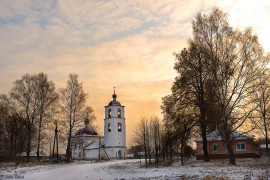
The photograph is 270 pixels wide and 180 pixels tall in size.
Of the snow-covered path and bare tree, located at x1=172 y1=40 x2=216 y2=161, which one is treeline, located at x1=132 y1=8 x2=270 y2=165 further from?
the snow-covered path

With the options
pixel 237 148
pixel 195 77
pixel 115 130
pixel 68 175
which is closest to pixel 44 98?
pixel 68 175

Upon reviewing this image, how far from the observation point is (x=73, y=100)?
113 feet

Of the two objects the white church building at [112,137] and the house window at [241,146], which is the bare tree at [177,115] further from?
the white church building at [112,137]

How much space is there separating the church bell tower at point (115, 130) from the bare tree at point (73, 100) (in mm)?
21985

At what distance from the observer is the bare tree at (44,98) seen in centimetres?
3334

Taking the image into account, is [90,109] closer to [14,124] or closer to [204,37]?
[14,124]

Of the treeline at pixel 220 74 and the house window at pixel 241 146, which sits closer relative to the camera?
the treeline at pixel 220 74

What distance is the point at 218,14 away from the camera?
21.2 meters

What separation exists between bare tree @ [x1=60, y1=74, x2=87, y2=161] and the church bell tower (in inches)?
866

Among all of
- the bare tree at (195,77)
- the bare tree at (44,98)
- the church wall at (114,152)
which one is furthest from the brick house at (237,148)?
the church wall at (114,152)

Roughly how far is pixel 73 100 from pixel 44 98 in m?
3.97

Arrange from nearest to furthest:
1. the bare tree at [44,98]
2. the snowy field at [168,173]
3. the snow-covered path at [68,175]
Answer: the snowy field at [168,173], the snow-covered path at [68,175], the bare tree at [44,98]

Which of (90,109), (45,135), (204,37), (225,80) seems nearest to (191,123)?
(225,80)

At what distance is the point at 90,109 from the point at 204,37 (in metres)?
20.3
